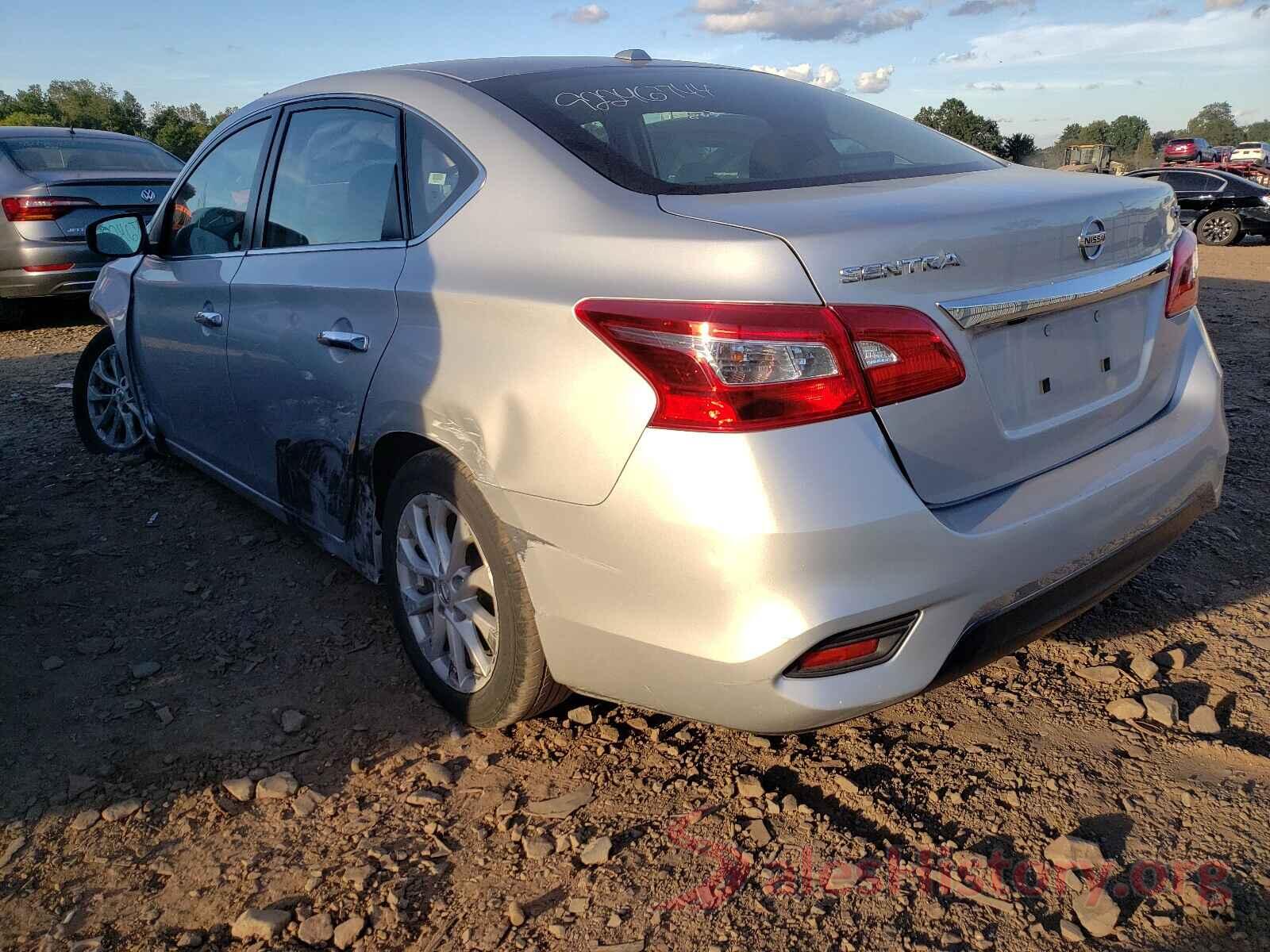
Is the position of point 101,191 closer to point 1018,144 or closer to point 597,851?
point 597,851

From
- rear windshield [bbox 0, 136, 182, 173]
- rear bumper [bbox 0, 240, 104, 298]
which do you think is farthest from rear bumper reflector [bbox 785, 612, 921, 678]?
rear windshield [bbox 0, 136, 182, 173]

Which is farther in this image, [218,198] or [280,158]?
[218,198]

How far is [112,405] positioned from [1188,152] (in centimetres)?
4374

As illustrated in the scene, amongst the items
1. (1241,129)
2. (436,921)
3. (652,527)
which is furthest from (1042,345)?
(1241,129)

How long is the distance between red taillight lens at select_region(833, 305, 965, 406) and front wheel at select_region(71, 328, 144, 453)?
3.68 metres

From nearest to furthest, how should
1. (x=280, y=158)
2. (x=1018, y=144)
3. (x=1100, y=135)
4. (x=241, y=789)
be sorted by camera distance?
(x=241, y=789) → (x=280, y=158) → (x=1018, y=144) → (x=1100, y=135)

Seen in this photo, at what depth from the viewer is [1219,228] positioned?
16.4 metres

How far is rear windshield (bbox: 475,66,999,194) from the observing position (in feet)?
7.56

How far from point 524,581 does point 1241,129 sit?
131258 millimetres

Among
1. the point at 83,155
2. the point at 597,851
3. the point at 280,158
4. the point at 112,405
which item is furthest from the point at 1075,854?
the point at 83,155

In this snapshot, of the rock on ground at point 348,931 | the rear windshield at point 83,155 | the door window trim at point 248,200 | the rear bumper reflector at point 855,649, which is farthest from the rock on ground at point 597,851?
the rear windshield at point 83,155

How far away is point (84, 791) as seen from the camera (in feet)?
7.95

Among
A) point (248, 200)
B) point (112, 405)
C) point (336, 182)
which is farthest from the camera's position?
point (112, 405)

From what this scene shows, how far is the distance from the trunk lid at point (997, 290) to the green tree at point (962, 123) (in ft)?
106
